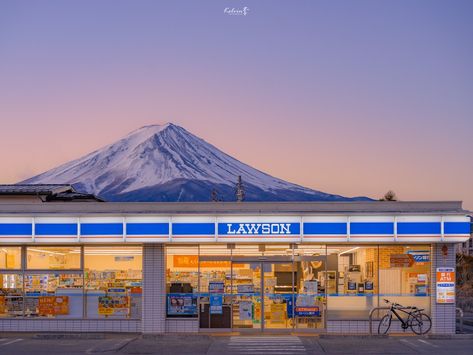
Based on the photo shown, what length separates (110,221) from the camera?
22641mm

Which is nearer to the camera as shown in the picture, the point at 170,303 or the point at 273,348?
the point at 273,348

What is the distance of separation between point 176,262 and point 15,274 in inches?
207

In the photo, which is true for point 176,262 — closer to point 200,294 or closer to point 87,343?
point 200,294

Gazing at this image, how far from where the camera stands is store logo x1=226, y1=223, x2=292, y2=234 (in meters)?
22.5

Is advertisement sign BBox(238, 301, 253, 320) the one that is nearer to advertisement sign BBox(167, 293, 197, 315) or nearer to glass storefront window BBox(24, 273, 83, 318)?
advertisement sign BBox(167, 293, 197, 315)

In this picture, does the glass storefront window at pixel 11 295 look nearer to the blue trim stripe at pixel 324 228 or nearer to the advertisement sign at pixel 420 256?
the blue trim stripe at pixel 324 228

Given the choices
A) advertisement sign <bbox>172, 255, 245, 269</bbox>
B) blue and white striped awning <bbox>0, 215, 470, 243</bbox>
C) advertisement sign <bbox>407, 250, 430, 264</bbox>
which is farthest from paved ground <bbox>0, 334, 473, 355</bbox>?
blue and white striped awning <bbox>0, 215, 470, 243</bbox>

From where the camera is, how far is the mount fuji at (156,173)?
168m

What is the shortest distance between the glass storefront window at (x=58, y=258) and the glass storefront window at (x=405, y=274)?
9691 millimetres

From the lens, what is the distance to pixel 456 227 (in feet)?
73.0

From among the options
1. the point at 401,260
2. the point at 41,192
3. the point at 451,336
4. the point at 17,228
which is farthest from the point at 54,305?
the point at 451,336

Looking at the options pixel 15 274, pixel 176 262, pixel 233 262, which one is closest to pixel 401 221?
pixel 233 262

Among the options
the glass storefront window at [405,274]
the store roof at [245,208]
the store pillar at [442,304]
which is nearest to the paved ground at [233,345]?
the store pillar at [442,304]

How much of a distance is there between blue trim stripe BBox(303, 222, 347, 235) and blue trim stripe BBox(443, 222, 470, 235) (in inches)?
118
